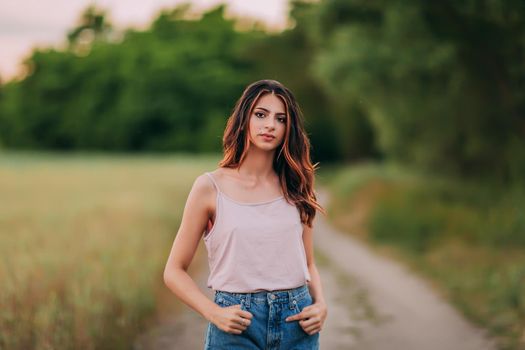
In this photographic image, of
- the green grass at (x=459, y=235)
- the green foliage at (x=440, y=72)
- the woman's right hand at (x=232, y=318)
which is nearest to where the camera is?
the woman's right hand at (x=232, y=318)

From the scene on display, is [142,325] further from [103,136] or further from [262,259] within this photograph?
[103,136]

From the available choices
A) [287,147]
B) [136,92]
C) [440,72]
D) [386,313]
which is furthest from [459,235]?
[136,92]

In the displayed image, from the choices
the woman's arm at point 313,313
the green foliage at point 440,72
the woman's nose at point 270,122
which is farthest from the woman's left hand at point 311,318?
the green foliage at point 440,72

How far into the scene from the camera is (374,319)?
21.9 ft

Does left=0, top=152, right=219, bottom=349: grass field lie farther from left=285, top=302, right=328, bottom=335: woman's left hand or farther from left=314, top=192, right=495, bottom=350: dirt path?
left=285, top=302, right=328, bottom=335: woman's left hand

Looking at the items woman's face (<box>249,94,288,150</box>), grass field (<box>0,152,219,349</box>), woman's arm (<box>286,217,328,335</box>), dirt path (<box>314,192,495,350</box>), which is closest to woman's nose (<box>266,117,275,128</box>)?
woman's face (<box>249,94,288,150</box>)

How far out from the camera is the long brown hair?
93.4 inches

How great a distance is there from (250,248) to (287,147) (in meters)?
0.42

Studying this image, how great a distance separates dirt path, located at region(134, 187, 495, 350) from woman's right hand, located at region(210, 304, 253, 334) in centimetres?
337

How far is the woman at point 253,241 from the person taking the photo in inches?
88.3

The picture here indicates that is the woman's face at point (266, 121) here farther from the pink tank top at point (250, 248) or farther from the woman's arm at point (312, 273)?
the woman's arm at point (312, 273)

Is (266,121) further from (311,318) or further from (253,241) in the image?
(311,318)

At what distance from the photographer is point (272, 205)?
2.33m

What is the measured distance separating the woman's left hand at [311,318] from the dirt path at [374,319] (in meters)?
3.35
